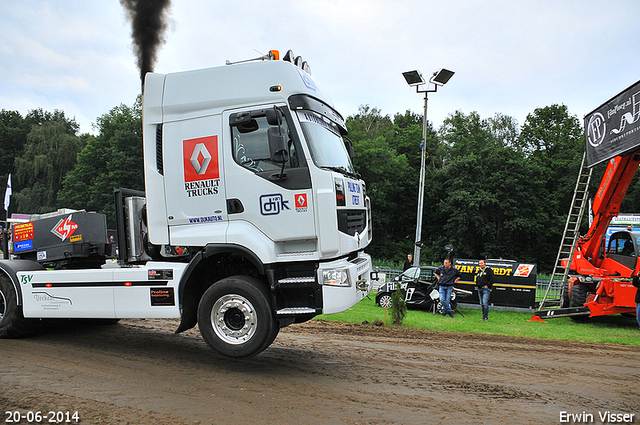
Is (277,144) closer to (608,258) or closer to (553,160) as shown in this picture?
(608,258)

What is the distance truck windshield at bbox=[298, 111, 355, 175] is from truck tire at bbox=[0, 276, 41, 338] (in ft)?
17.9

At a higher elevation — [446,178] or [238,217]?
[446,178]

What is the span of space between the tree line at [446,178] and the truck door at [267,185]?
28692 millimetres

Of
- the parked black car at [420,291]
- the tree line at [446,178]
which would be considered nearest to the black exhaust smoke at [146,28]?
the parked black car at [420,291]

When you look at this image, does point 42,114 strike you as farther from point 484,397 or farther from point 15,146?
point 484,397

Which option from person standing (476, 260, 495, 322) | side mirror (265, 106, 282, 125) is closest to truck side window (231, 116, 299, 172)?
side mirror (265, 106, 282, 125)

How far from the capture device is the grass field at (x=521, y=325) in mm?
10086

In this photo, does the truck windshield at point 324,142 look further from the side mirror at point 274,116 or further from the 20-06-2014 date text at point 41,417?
the 20-06-2014 date text at point 41,417

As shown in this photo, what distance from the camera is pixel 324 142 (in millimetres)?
A: 6066

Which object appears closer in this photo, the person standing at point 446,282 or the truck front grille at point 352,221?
the truck front grille at point 352,221

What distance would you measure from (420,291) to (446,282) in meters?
1.78

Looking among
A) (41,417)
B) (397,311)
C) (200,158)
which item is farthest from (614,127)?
(41,417)

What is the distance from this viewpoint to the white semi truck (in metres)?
5.54

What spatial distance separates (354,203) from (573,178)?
40.6 m
